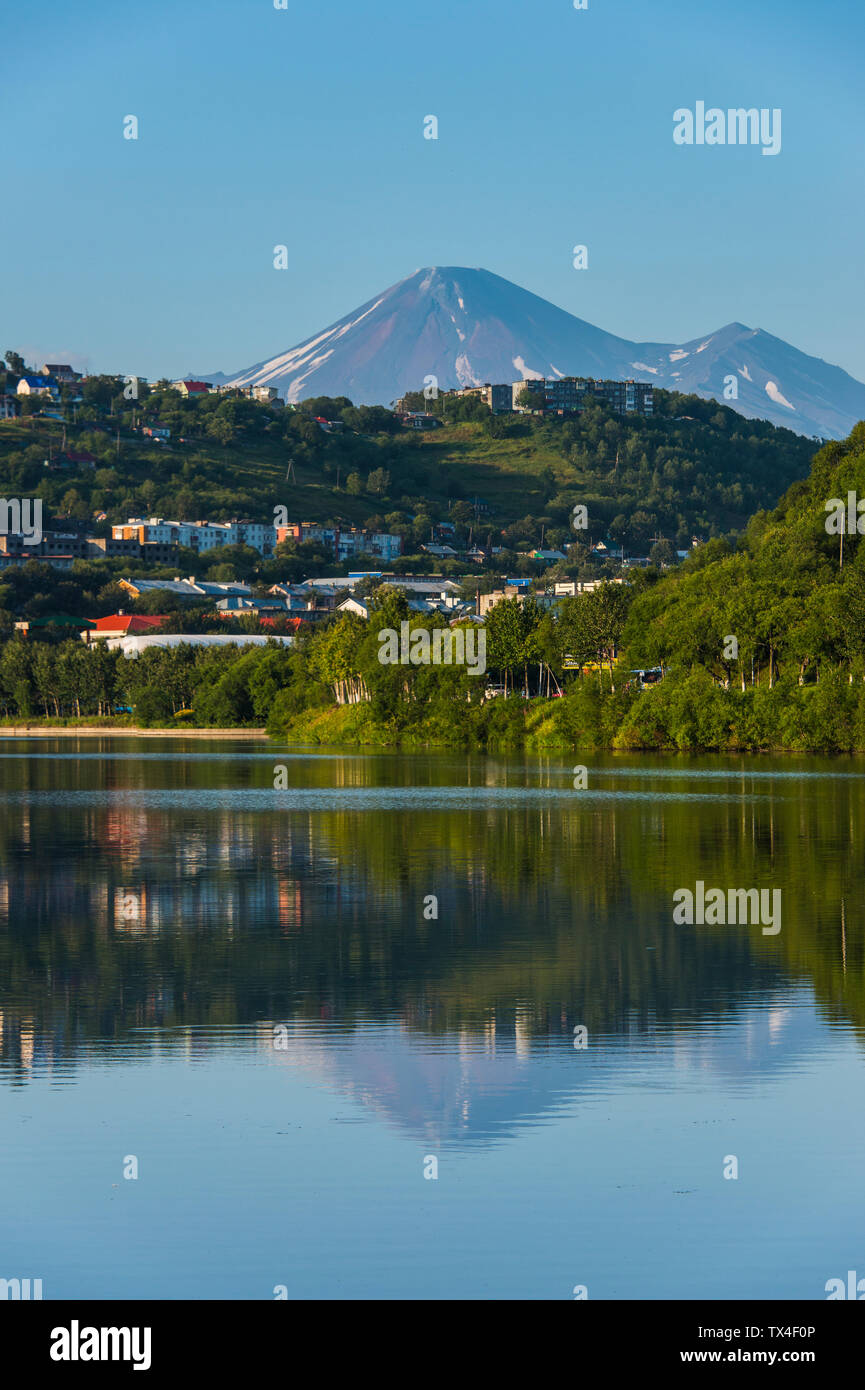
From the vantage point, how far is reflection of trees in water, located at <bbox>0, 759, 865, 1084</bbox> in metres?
15.8

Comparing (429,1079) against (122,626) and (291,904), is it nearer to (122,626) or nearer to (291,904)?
(291,904)

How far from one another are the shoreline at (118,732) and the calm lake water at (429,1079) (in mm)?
90024

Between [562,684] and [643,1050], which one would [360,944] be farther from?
[562,684]

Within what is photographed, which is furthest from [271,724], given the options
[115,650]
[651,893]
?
[651,893]

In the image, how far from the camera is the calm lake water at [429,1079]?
9.41 meters

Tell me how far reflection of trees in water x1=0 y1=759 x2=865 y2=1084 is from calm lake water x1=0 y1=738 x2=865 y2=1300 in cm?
8

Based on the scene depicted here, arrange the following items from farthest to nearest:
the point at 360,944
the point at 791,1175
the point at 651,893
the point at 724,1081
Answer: the point at 651,893, the point at 360,944, the point at 724,1081, the point at 791,1175

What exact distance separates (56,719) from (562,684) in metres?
61.8

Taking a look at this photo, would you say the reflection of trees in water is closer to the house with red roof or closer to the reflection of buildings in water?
the reflection of buildings in water

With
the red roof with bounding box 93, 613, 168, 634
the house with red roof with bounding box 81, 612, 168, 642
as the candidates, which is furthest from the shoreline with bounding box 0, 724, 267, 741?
the red roof with bounding box 93, 613, 168, 634

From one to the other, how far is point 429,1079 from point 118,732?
120524 millimetres

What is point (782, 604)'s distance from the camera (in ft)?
258

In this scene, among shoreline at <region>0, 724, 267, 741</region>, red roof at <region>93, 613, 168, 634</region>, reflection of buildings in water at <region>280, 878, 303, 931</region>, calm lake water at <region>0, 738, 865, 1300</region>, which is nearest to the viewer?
calm lake water at <region>0, 738, 865, 1300</region>

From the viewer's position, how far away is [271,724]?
113750 millimetres
